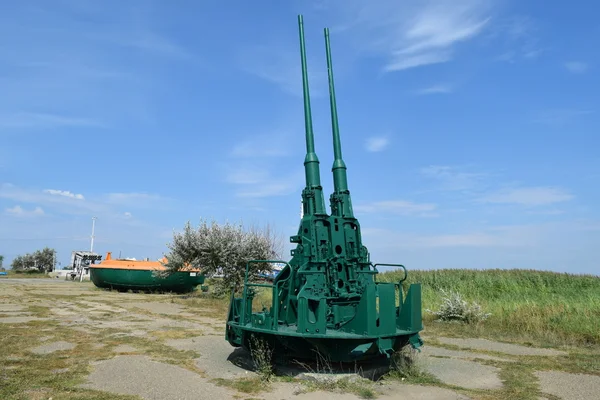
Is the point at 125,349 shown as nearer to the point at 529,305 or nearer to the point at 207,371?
the point at 207,371

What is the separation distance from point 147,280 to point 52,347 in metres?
17.3

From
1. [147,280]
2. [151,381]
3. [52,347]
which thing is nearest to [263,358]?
[151,381]

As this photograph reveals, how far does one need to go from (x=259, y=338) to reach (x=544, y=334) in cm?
736

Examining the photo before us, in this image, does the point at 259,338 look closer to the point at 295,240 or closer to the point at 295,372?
the point at 295,372

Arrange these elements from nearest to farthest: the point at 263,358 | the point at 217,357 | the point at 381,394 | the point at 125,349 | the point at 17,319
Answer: the point at 381,394
the point at 263,358
the point at 217,357
the point at 125,349
the point at 17,319

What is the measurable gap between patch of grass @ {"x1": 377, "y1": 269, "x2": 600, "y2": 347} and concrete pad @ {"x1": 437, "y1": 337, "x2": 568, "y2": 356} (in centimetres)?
78

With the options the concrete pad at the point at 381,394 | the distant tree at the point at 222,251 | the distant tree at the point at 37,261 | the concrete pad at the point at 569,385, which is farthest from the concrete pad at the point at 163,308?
the distant tree at the point at 37,261

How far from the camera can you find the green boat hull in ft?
81.9

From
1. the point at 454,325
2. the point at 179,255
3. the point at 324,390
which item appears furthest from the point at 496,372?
A: the point at 179,255

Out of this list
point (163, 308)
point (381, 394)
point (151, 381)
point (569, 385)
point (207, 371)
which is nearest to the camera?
point (381, 394)

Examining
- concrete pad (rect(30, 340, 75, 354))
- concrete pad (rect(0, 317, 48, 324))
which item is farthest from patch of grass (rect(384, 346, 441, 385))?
concrete pad (rect(0, 317, 48, 324))

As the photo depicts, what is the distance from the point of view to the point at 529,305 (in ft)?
42.3

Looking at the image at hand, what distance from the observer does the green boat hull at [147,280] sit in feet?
81.9

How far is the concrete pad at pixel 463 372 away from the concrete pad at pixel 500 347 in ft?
5.26
